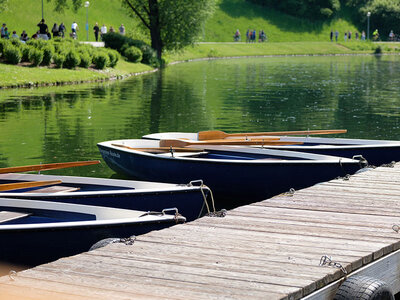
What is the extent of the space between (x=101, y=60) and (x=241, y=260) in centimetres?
4015

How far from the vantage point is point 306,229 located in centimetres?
793

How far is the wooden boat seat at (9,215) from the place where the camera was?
9.51 meters

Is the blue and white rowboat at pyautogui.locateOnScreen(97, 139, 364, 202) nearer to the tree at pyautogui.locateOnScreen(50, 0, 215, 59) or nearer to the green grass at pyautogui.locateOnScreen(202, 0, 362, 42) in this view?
the tree at pyautogui.locateOnScreen(50, 0, 215, 59)

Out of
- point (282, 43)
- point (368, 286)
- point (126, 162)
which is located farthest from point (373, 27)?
point (368, 286)

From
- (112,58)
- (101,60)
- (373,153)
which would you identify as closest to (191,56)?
(112,58)

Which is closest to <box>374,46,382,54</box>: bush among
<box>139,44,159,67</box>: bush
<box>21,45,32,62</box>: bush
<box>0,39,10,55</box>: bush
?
<box>139,44,159,67</box>: bush

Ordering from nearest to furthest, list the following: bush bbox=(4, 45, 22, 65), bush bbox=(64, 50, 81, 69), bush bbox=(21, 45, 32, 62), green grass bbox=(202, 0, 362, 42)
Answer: bush bbox=(4, 45, 22, 65)
bush bbox=(21, 45, 32, 62)
bush bbox=(64, 50, 81, 69)
green grass bbox=(202, 0, 362, 42)

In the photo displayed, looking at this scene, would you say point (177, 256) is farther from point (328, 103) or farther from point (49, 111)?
point (328, 103)

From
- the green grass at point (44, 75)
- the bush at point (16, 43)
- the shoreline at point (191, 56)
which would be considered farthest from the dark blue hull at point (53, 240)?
the bush at point (16, 43)

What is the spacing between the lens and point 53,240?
880 centimetres

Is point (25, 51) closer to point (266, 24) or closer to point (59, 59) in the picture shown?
point (59, 59)

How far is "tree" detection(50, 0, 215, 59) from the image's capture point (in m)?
53.2

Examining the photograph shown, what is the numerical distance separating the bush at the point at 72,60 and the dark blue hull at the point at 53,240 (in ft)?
116

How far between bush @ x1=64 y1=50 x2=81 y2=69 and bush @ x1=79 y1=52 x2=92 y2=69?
512 mm
